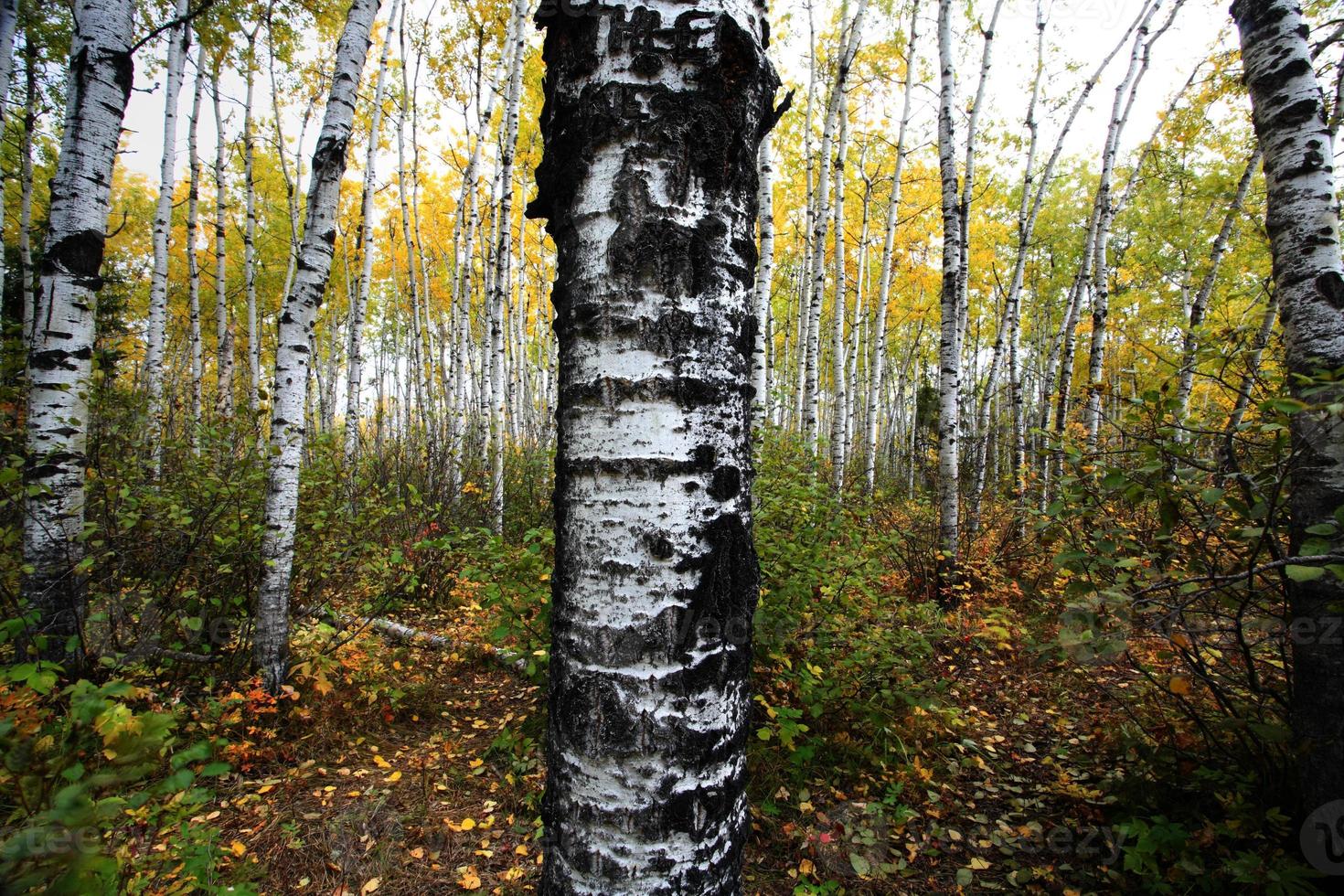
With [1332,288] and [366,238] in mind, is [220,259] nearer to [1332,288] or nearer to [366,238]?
[366,238]

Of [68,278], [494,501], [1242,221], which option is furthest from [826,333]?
[68,278]

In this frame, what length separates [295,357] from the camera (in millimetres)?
3324

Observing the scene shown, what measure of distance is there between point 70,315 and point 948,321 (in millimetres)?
6636

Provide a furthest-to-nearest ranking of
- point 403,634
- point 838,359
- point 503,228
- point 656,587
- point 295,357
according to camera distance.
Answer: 1. point 838,359
2. point 503,228
3. point 403,634
4. point 295,357
5. point 656,587

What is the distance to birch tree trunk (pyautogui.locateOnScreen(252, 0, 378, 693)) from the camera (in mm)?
3264

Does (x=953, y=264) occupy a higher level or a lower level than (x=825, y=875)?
higher

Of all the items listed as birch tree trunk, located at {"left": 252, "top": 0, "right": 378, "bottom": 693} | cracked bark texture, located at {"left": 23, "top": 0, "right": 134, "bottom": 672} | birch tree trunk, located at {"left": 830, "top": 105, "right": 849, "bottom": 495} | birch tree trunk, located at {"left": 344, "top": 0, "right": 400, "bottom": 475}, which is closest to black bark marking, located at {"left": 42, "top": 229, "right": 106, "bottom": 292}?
cracked bark texture, located at {"left": 23, "top": 0, "right": 134, "bottom": 672}

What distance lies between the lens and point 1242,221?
353 inches

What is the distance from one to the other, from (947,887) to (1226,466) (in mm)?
2124

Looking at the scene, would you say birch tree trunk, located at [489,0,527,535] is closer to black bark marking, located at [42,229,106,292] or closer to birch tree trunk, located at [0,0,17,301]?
black bark marking, located at [42,229,106,292]

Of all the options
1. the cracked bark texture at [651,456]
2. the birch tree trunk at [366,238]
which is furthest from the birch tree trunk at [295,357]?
the birch tree trunk at [366,238]

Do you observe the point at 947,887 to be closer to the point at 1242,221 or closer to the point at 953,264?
the point at 953,264

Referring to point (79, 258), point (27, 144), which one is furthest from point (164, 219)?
point (79, 258)

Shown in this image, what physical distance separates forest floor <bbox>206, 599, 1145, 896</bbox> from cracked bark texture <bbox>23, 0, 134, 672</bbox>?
1.32 meters
